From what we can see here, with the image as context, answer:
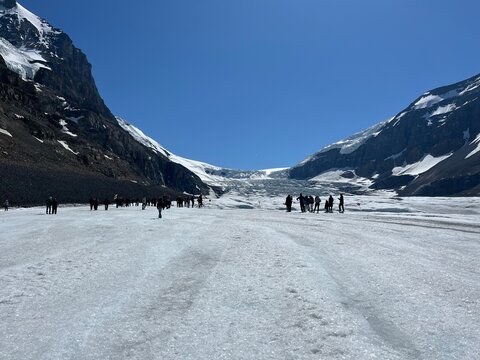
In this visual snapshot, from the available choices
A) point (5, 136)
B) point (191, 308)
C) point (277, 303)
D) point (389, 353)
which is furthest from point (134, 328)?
point (5, 136)

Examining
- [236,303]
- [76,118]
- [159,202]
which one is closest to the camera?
[236,303]

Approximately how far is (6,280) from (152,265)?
328 cm

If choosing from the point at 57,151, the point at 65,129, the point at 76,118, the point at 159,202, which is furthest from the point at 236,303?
the point at 76,118

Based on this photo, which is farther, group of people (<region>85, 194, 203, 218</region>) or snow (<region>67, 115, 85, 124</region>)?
snow (<region>67, 115, 85, 124</region>)

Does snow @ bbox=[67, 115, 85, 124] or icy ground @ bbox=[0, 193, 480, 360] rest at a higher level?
snow @ bbox=[67, 115, 85, 124]

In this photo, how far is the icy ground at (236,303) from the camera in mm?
5695

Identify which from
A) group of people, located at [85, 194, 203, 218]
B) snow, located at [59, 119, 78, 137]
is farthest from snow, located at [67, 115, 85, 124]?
group of people, located at [85, 194, 203, 218]

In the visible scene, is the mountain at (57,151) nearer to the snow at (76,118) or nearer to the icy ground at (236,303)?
the snow at (76,118)

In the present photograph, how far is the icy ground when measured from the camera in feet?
18.7

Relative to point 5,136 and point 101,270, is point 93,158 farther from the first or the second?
point 101,270

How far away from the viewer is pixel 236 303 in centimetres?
759

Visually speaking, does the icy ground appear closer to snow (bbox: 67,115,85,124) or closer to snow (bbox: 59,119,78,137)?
snow (bbox: 59,119,78,137)

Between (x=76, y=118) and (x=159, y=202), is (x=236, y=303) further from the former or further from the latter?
(x=76, y=118)

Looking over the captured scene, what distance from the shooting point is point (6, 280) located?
916cm
